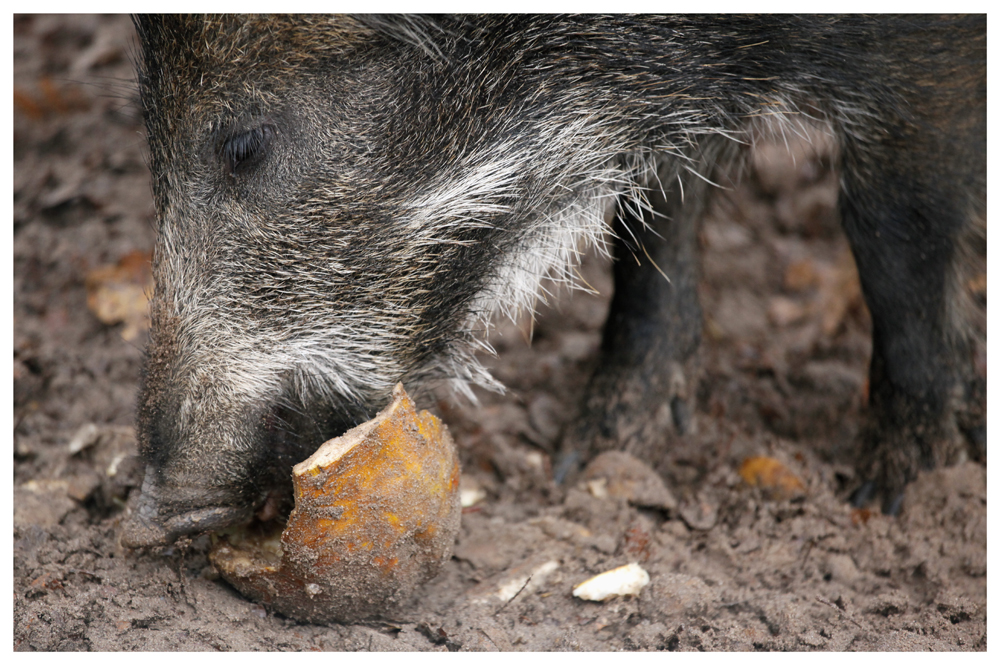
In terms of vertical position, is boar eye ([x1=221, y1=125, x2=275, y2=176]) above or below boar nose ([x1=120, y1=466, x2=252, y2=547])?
above

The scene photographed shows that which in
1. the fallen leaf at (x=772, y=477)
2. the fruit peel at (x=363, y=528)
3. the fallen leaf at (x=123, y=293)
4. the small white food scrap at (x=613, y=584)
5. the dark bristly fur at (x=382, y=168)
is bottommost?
the fallen leaf at (x=772, y=477)

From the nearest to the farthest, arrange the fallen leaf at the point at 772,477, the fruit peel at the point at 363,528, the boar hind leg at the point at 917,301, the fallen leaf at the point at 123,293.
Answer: the fruit peel at the point at 363,528
the boar hind leg at the point at 917,301
the fallen leaf at the point at 772,477
the fallen leaf at the point at 123,293

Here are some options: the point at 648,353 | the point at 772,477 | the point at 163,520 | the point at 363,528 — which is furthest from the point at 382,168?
the point at 772,477

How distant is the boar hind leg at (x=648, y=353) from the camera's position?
9.11 ft

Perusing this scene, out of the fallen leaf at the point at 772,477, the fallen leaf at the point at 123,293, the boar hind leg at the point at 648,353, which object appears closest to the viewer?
the fallen leaf at the point at 772,477

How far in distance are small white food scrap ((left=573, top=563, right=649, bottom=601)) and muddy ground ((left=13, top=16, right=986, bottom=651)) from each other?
0.02 m

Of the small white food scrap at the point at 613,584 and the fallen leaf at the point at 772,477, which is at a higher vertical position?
the small white food scrap at the point at 613,584

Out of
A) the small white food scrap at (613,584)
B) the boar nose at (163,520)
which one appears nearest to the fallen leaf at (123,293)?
the boar nose at (163,520)

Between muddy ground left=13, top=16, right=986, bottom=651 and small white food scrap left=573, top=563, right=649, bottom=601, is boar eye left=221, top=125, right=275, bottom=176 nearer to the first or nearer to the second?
muddy ground left=13, top=16, right=986, bottom=651

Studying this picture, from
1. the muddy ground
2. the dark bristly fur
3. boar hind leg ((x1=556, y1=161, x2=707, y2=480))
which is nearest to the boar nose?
the dark bristly fur

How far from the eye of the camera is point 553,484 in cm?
261

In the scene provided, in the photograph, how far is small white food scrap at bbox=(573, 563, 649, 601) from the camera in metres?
2.03

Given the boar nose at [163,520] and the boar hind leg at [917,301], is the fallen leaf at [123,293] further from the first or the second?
the boar hind leg at [917,301]

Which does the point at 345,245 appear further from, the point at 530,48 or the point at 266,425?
the point at 530,48
